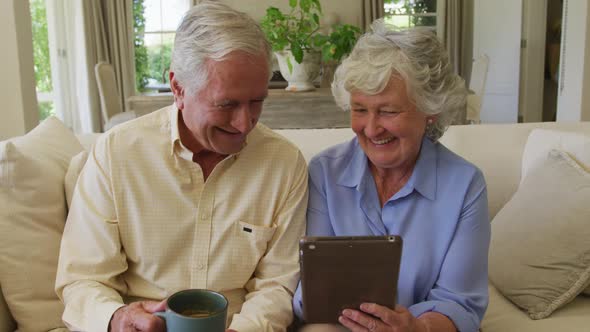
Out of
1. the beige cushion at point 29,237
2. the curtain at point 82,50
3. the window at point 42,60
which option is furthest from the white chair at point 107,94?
the beige cushion at point 29,237

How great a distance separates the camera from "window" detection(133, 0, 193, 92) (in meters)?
7.11

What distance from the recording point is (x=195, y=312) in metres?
0.93

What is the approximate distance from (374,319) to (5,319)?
0.87 metres

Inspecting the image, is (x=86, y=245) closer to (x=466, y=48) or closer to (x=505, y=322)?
(x=505, y=322)

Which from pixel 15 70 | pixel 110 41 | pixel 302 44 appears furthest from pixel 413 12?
pixel 15 70

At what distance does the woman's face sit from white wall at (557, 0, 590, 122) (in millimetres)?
3135

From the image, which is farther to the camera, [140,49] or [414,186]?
[140,49]

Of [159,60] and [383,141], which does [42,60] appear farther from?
[383,141]

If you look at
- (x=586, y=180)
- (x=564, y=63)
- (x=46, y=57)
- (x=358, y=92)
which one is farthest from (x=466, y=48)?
(x=358, y=92)

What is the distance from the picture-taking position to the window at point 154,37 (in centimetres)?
711

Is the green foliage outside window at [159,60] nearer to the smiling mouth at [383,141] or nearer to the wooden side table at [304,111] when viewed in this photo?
the wooden side table at [304,111]

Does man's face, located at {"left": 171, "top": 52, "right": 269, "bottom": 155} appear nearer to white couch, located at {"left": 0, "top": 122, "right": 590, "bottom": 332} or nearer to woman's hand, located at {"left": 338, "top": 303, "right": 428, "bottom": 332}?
woman's hand, located at {"left": 338, "top": 303, "right": 428, "bottom": 332}

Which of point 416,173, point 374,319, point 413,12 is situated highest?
point 413,12

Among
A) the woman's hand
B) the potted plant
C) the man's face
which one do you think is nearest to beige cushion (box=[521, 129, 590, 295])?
the woman's hand
